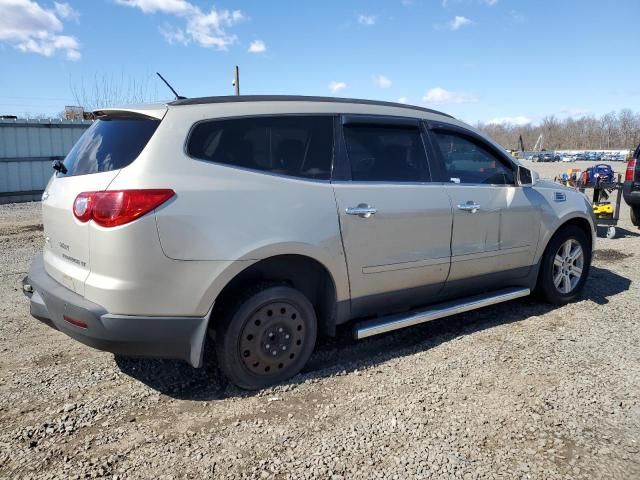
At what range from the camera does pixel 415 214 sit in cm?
379

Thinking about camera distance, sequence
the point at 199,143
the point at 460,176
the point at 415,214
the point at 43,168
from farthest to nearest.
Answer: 1. the point at 43,168
2. the point at 460,176
3. the point at 415,214
4. the point at 199,143

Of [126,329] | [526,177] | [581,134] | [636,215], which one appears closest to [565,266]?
[526,177]

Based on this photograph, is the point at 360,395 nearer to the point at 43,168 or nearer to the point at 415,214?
the point at 415,214

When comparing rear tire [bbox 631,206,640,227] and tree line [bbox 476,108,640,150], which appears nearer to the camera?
rear tire [bbox 631,206,640,227]

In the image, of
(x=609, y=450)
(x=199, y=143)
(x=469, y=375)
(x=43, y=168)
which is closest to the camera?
(x=609, y=450)

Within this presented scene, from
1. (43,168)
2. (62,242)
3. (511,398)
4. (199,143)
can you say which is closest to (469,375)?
(511,398)

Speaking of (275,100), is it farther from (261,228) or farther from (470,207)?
(470,207)

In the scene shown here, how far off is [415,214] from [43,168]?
13.9 metres

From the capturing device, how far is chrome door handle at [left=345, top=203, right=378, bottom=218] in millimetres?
3449

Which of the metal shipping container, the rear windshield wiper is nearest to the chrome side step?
the rear windshield wiper

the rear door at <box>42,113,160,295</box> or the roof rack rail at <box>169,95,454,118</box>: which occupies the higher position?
the roof rack rail at <box>169,95,454,118</box>

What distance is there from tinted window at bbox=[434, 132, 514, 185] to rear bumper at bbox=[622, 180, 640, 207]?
632 cm

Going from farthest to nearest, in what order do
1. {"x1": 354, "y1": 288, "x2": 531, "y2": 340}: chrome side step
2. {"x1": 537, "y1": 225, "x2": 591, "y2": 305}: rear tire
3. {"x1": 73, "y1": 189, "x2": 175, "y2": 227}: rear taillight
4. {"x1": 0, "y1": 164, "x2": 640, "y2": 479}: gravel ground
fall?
1. {"x1": 537, "y1": 225, "x2": 591, "y2": 305}: rear tire
2. {"x1": 354, "y1": 288, "x2": 531, "y2": 340}: chrome side step
3. {"x1": 73, "y1": 189, "x2": 175, "y2": 227}: rear taillight
4. {"x1": 0, "y1": 164, "x2": 640, "y2": 479}: gravel ground

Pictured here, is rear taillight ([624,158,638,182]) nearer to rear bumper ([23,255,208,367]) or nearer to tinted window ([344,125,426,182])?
tinted window ([344,125,426,182])
